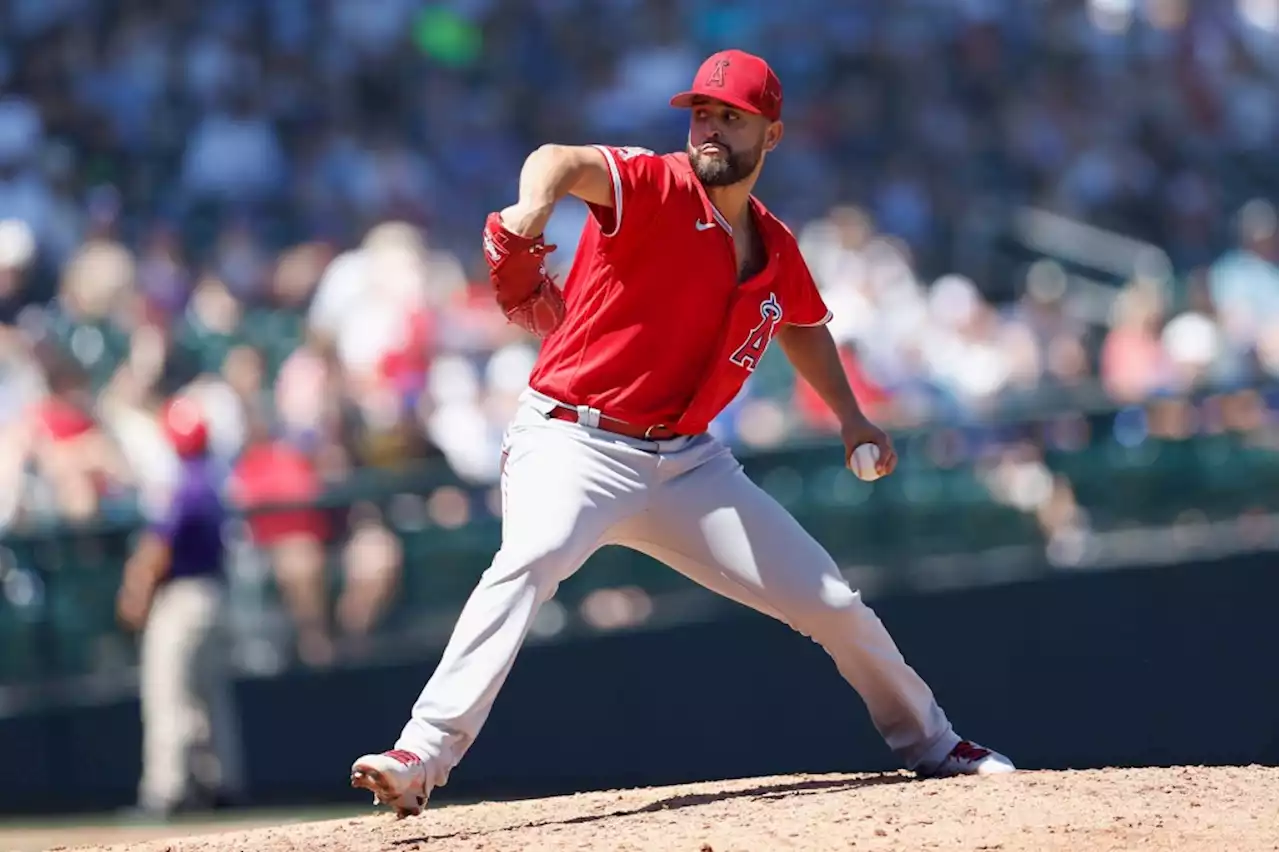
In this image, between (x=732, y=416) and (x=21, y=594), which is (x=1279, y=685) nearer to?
(x=732, y=416)

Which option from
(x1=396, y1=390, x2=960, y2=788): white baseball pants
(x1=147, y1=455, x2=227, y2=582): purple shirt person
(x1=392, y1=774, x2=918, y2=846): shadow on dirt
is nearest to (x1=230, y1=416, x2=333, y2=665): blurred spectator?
(x1=147, y1=455, x2=227, y2=582): purple shirt person

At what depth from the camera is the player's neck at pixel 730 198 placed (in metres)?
4.92

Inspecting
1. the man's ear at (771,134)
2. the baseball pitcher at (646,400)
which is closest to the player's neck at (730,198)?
the baseball pitcher at (646,400)

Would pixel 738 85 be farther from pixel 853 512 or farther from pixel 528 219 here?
pixel 853 512

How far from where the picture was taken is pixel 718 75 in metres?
4.86

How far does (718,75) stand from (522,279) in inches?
31.8

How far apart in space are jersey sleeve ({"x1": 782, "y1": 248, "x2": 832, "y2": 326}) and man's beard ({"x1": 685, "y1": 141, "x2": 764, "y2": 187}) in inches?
12.0

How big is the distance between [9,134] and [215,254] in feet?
4.76

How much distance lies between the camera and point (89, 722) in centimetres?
876

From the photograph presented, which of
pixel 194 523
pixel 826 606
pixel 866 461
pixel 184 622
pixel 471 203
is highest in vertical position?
pixel 471 203

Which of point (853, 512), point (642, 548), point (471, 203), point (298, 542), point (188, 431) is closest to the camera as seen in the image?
point (642, 548)

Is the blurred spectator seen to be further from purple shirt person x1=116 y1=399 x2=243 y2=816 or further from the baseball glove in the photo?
the baseball glove

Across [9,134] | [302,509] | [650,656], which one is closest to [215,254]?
[9,134]

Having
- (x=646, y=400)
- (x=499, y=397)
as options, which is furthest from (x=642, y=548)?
(x=499, y=397)
